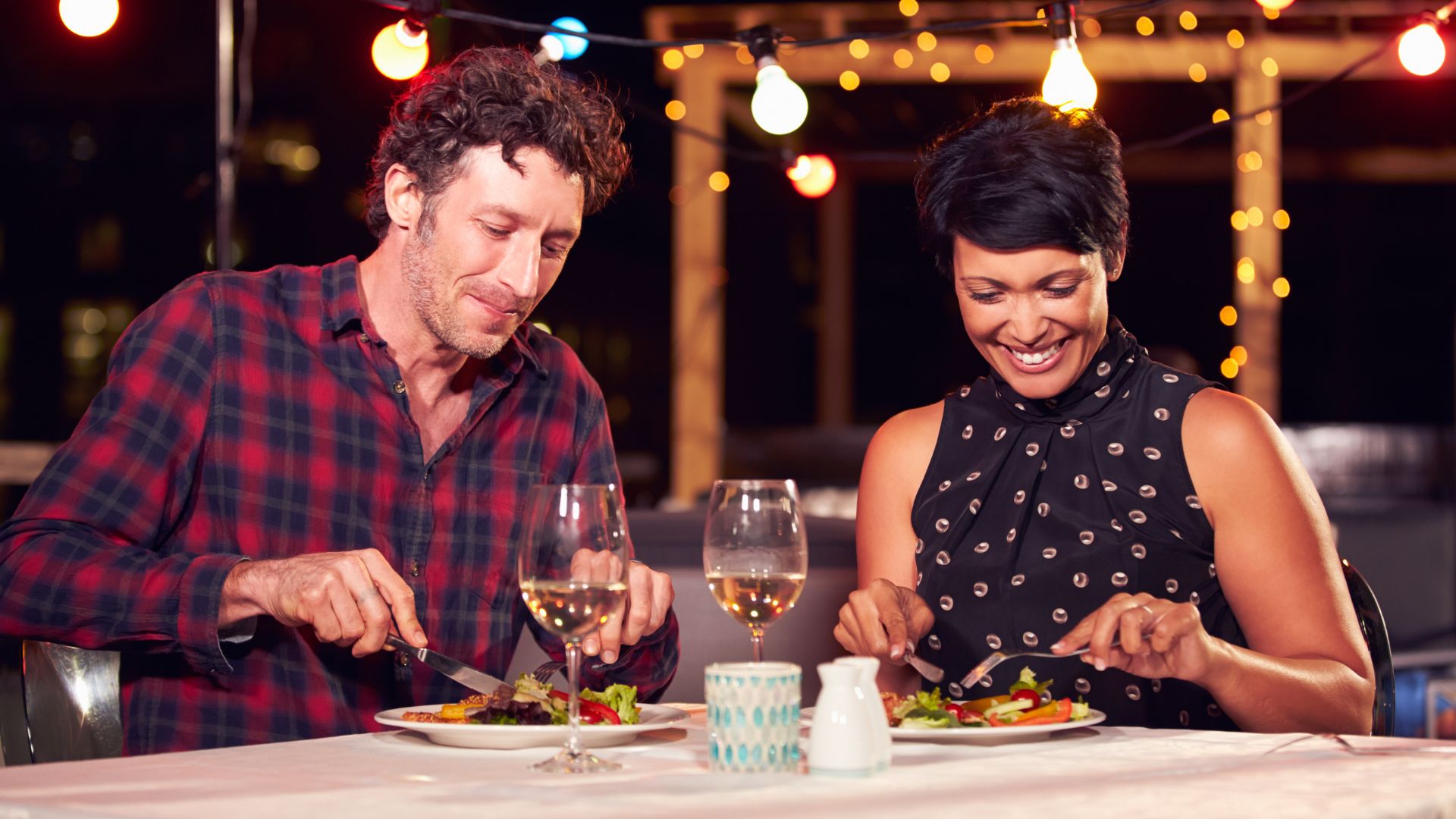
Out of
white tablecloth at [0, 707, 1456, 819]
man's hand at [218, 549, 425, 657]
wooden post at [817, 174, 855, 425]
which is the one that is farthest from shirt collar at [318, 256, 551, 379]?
wooden post at [817, 174, 855, 425]

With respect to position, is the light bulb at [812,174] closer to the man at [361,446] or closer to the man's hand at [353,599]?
the man at [361,446]

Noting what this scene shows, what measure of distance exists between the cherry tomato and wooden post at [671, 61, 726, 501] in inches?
Result: 222

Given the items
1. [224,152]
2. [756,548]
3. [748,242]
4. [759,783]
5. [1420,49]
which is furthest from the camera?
[748,242]

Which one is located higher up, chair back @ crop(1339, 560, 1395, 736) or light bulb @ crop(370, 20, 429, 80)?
light bulb @ crop(370, 20, 429, 80)

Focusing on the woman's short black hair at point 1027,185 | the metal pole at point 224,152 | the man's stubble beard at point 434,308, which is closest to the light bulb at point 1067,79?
the woman's short black hair at point 1027,185

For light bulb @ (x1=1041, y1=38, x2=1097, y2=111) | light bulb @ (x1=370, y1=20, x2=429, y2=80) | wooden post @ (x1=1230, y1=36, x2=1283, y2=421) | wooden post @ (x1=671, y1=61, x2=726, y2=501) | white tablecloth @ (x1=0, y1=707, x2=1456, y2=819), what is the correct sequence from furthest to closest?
wooden post @ (x1=671, y1=61, x2=726, y2=501) → wooden post @ (x1=1230, y1=36, x2=1283, y2=421) → light bulb @ (x1=370, y1=20, x2=429, y2=80) → light bulb @ (x1=1041, y1=38, x2=1097, y2=111) → white tablecloth @ (x1=0, y1=707, x2=1456, y2=819)

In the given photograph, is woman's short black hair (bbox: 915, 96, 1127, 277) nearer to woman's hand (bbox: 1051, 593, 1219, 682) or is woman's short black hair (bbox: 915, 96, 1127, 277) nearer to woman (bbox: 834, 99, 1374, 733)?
woman (bbox: 834, 99, 1374, 733)

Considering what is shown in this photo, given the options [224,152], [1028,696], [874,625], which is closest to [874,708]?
[1028,696]

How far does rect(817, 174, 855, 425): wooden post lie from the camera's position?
973cm

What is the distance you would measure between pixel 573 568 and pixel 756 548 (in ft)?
0.62

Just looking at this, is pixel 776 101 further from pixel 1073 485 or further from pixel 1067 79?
pixel 1073 485

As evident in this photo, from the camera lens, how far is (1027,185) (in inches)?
69.2

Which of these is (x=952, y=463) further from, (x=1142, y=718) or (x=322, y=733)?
(x=322, y=733)

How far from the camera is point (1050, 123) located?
183 centimetres
